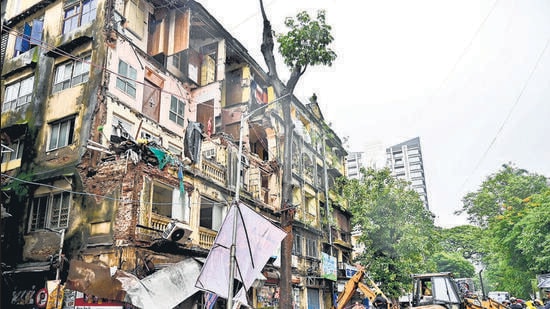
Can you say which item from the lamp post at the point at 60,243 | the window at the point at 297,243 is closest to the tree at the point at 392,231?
the window at the point at 297,243

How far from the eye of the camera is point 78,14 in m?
20.0

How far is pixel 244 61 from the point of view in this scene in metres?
27.1

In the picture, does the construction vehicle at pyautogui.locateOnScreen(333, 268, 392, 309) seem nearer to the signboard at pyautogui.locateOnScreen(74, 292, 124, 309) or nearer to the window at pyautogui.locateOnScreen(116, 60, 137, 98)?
the signboard at pyautogui.locateOnScreen(74, 292, 124, 309)

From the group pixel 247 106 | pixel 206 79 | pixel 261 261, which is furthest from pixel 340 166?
pixel 261 261

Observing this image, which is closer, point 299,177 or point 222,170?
point 222,170

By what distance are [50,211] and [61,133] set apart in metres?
3.51

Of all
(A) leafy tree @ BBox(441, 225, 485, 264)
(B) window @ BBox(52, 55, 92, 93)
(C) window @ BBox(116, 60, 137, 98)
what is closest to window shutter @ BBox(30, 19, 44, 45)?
(B) window @ BBox(52, 55, 92, 93)

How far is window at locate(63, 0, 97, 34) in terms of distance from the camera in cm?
1942

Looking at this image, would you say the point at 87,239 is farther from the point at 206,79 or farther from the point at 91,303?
the point at 206,79

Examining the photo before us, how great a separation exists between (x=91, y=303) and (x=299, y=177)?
61.6ft

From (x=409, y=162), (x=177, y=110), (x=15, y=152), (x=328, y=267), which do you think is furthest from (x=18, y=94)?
(x=409, y=162)

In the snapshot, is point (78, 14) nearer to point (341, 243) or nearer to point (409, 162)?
point (341, 243)

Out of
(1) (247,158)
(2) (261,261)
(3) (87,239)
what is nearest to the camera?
(2) (261,261)

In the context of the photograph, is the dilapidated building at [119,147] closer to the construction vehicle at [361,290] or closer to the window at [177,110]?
the window at [177,110]
